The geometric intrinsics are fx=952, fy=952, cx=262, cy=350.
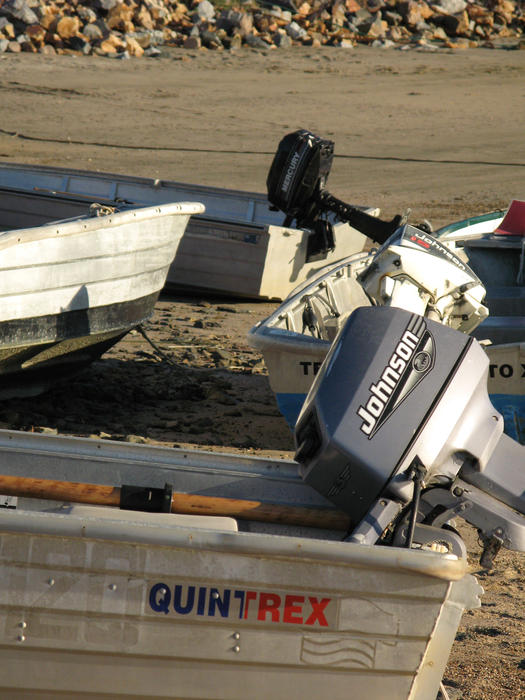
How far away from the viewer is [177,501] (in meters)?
3.03

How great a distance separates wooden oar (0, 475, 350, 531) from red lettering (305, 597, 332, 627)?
24.5 inches

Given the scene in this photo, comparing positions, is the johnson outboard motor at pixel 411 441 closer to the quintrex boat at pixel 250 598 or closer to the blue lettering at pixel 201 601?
the quintrex boat at pixel 250 598

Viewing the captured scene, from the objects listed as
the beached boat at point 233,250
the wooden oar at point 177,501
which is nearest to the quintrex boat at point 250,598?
the wooden oar at point 177,501

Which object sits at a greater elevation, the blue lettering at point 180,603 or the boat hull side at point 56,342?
the blue lettering at point 180,603

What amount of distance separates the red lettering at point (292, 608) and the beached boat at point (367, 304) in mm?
2086

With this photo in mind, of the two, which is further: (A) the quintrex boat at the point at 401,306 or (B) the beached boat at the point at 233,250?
(B) the beached boat at the point at 233,250

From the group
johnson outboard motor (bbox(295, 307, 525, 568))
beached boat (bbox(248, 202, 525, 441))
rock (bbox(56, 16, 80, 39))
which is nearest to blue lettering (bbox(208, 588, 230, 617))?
johnson outboard motor (bbox(295, 307, 525, 568))

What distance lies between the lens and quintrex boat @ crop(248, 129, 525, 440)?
3.95 meters

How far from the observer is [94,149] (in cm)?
1315

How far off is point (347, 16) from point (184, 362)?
16.0 meters

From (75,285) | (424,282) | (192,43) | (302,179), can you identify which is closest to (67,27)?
(192,43)

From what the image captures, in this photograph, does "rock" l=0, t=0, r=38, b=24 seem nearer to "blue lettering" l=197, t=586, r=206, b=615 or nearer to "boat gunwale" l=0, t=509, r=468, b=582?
"boat gunwale" l=0, t=509, r=468, b=582

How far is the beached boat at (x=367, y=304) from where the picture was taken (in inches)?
176

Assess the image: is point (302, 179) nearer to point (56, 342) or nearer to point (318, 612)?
point (56, 342)
